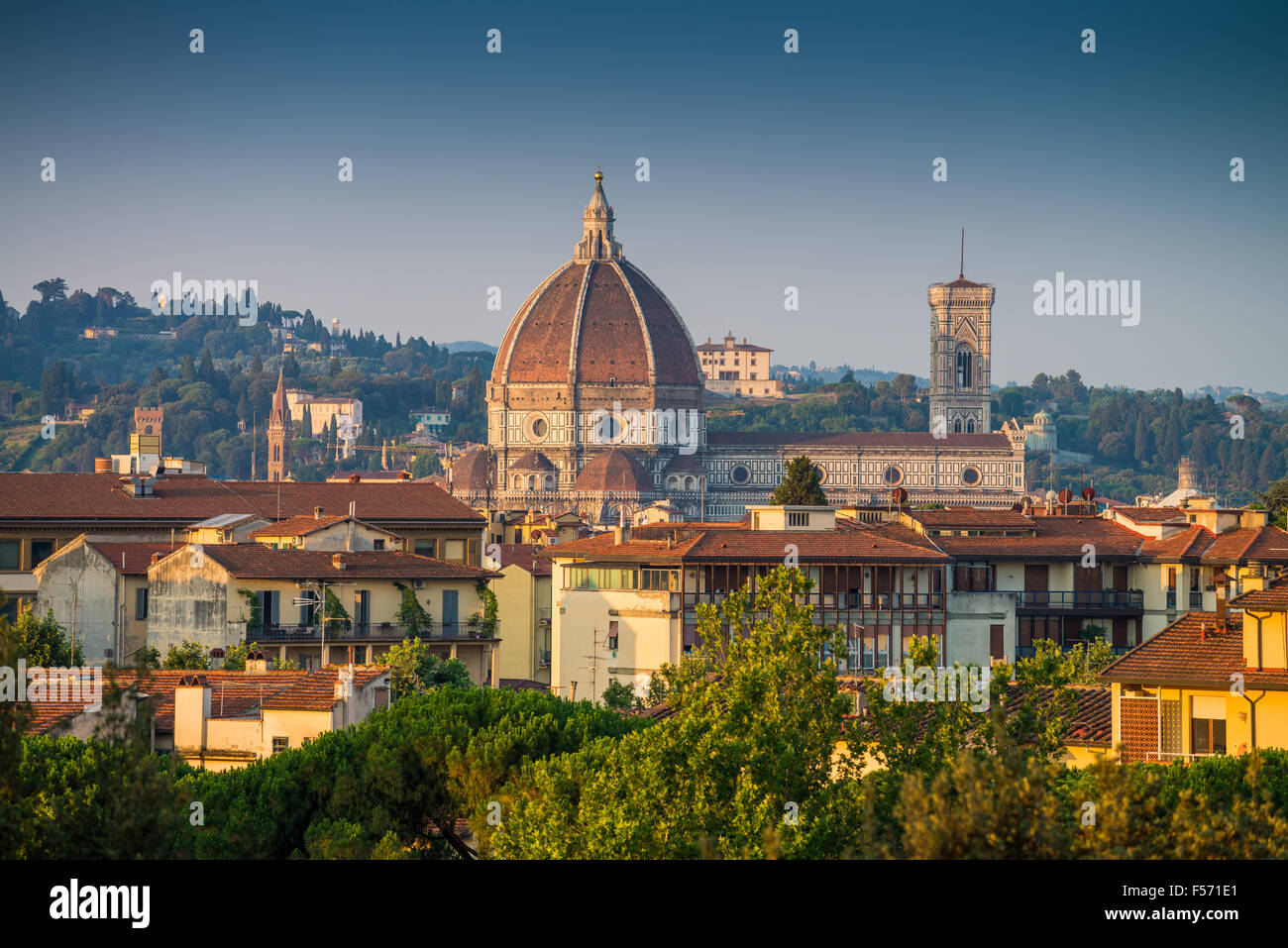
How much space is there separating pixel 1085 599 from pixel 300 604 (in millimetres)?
19226

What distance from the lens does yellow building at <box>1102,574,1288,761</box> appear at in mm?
28219

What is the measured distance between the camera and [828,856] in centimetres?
2316

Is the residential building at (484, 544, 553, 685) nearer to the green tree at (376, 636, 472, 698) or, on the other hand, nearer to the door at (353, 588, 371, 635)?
the door at (353, 588, 371, 635)

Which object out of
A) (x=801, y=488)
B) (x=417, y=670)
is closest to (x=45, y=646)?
(x=417, y=670)

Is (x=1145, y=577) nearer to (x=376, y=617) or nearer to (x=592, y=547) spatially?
(x=592, y=547)

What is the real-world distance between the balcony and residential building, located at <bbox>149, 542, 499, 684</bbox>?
44.5 ft

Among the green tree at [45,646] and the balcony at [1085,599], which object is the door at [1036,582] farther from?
the green tree at [45,646]

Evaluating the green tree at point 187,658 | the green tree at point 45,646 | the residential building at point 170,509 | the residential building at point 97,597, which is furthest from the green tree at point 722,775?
the residential building at point 170,509

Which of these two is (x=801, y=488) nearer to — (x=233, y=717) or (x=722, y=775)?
(x=233, y=717)

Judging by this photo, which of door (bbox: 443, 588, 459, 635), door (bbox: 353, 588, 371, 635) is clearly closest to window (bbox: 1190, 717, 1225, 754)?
door (bbox: 353, 588, 371, 635)

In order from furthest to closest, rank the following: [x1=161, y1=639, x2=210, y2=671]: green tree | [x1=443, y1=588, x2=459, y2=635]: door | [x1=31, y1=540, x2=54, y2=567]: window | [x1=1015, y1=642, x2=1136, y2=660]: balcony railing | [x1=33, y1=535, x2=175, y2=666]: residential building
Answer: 1. [x1=31, y1=540, x2=54, y2=567]: window
2. [x1=1015, y1=642, x2=1136, y2=660]: balcony railing
3. [x1=443, y1=588, x2=459, y2=635]: door
4. [x1=33, y1=535, x2=175, y2=666]: residential building
5. [x1=161, y1=639, x2=210, y2=671]: green tree

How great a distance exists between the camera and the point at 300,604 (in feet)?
163
